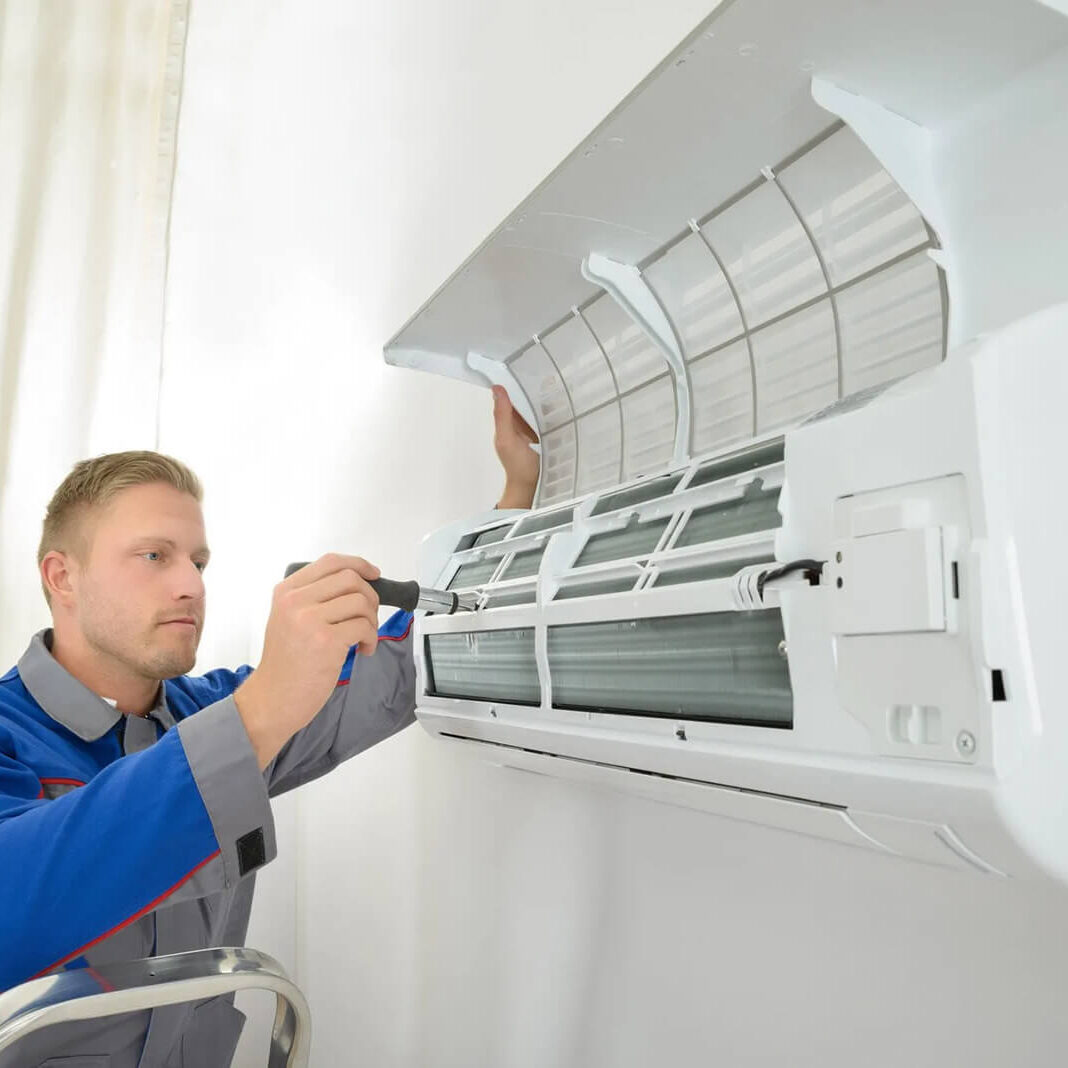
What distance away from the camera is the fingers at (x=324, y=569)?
1.09 m

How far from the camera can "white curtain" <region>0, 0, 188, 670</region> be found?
2.62m

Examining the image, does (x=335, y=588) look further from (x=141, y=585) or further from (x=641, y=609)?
(x=141, y=585)

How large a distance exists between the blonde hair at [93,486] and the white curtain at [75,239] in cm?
112

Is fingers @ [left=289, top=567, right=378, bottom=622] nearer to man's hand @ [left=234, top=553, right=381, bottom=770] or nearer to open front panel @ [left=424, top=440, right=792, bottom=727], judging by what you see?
man's hand @ [left=234, top=553, right=381, bottom=770]

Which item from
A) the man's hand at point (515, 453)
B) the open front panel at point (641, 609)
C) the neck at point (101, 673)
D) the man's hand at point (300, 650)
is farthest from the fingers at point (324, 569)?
the neck at point (101, 673)

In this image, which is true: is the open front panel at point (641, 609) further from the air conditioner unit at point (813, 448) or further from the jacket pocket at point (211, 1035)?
the jacket pocket at point (211, 1035)

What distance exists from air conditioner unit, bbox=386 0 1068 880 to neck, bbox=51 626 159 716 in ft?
1.66

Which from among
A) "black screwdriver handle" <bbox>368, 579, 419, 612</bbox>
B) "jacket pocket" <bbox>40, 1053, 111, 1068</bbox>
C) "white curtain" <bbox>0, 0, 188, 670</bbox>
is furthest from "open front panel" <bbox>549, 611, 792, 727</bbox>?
"white curtain" <bbox>0, 0, 188, 670</bbox>

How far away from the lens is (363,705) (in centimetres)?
154

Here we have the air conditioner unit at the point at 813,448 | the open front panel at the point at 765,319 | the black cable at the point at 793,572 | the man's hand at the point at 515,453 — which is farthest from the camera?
the man's hand at the point at 515,453

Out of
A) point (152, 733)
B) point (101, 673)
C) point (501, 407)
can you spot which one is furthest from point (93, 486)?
point (501, 407)

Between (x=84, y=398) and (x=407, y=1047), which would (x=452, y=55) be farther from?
(x=407, y=1047)

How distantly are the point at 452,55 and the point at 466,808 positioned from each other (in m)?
1.42

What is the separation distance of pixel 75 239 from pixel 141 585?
173cm
